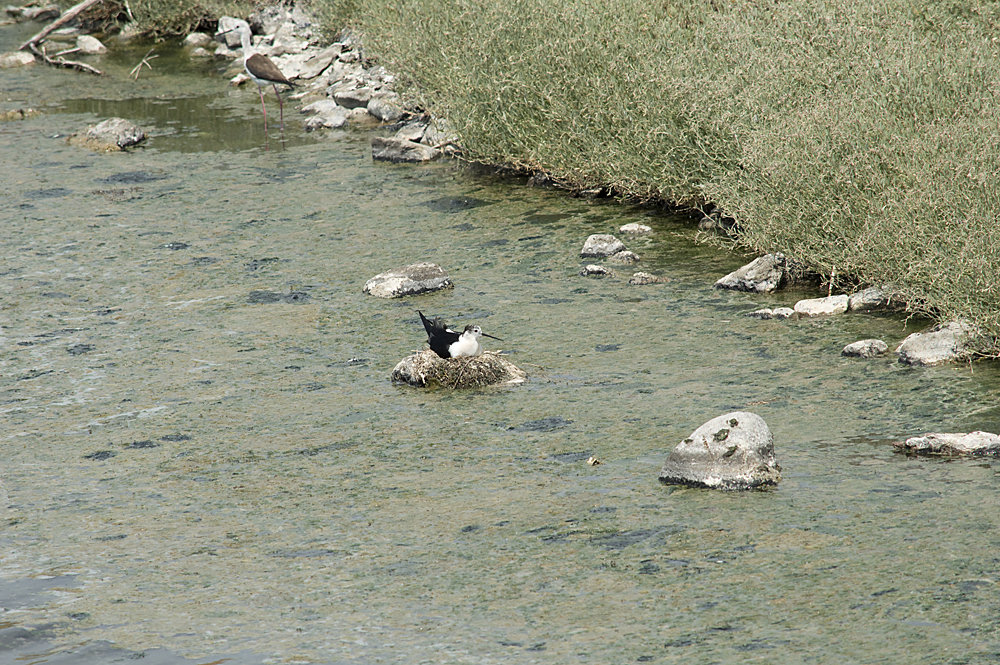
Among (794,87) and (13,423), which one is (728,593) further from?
(794,87)

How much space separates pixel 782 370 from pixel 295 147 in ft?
25.7

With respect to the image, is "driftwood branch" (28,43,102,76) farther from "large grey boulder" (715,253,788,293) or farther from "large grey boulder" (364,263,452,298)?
"large grey boulder" (715,253,788,293)

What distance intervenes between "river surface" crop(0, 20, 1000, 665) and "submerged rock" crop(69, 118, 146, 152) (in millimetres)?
3258

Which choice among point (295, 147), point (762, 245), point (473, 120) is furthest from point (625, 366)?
point (295, 147)

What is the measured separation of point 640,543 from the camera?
15.7 ft

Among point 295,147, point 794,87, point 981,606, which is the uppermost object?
point 794,87

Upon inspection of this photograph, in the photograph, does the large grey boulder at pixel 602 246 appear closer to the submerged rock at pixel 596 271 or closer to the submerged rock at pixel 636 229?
the submerged rock at pixel 596 271

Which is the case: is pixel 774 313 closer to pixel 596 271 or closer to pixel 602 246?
pixel 596 271

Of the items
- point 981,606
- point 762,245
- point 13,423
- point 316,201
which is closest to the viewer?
point 981,606

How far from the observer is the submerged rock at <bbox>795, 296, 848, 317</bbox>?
743 centimetres

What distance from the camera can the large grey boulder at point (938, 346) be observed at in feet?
21.0

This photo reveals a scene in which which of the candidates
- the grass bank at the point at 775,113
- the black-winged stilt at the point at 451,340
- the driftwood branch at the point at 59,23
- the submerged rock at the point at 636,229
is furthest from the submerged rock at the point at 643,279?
the driftwood branch at the point at 59,23

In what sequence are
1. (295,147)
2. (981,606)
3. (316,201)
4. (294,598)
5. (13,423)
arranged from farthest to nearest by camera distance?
(295,147), (316,201), (13,423), (294,598), (981,606)

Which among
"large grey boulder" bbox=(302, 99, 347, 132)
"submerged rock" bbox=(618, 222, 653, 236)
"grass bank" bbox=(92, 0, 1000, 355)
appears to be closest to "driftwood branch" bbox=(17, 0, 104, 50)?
"large grey boulder" bbox=(302, 99, 347, 132)
